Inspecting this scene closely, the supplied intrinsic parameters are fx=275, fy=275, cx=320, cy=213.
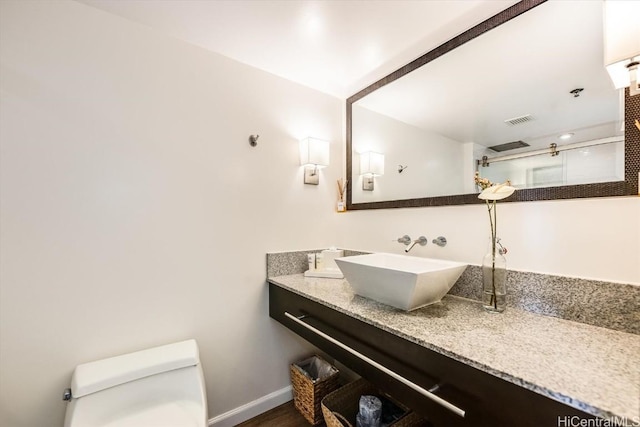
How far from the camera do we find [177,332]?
56.3 inches

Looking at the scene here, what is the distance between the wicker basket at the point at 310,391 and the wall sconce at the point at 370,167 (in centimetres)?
124

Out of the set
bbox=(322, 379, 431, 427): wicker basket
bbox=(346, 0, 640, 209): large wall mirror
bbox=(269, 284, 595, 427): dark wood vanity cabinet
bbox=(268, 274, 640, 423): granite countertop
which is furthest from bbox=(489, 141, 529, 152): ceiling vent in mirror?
bbox=(322, 379, 431, 427): wicker basket

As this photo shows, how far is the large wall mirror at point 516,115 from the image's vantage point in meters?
0.99

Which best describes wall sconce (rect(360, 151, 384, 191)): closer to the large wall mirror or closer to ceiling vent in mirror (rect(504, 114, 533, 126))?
the large wall mirror

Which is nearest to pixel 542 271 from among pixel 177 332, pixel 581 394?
pixel 581 394

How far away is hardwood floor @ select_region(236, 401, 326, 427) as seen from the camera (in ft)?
5.27

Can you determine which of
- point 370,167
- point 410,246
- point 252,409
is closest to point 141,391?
point 252,409

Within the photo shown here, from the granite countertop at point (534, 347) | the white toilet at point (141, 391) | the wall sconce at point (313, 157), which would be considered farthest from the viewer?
the wall sconce at point (313, 157)

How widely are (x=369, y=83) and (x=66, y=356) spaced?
2.19 m

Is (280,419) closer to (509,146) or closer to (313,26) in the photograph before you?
(509,146)

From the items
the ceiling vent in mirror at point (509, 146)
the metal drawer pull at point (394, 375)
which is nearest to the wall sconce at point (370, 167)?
the ceiling vent in mirror at point (509, 146)

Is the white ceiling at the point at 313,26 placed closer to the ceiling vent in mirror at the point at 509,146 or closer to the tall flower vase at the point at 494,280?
the ceiling vent in mirror at the point at 509,146

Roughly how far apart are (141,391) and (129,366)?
0.40 feet

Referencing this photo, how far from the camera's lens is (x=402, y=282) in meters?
1.03
